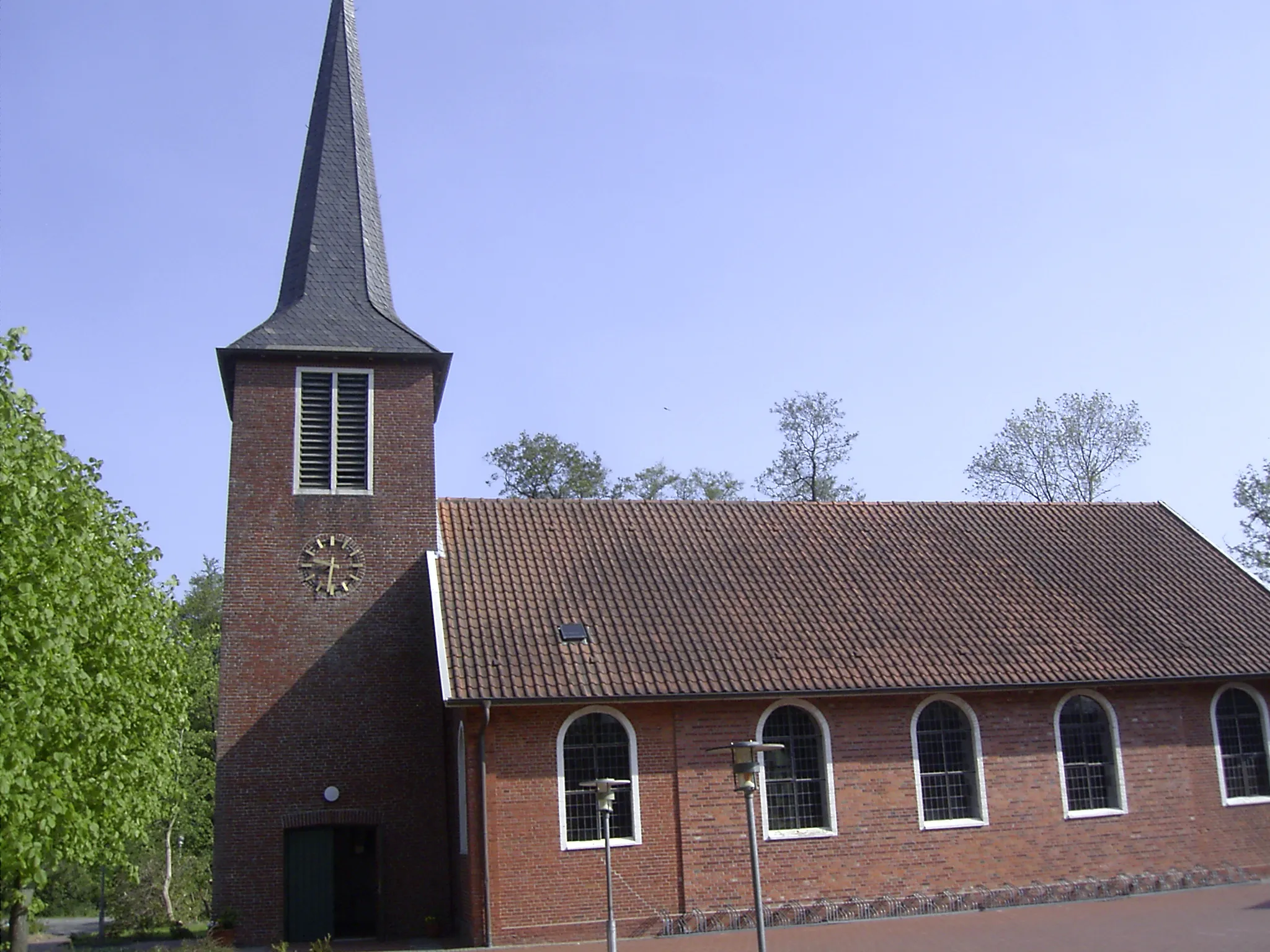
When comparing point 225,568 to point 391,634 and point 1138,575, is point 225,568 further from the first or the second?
point 1138,575

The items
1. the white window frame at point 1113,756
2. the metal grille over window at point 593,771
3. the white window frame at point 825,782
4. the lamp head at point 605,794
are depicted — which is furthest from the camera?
the white window frame at point 1113,756

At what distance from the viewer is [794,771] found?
21.0m

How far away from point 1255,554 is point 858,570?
28469mm

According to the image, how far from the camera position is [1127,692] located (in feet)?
74.7

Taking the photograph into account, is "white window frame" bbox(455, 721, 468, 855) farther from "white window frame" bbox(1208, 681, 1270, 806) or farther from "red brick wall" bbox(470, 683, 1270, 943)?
"white window frame" bbox(1208, 681, 1270, 806)

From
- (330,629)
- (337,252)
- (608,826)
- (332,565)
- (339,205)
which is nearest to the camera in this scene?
(608,826)

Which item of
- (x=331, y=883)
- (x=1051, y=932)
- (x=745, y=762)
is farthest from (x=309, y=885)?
(x=1051, y=932)

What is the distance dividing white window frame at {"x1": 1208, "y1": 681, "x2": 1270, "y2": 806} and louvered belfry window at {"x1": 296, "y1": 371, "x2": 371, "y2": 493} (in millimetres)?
16926

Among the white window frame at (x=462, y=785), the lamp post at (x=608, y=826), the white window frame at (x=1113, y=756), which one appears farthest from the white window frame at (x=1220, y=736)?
the white window frame at (x=462, y=785)

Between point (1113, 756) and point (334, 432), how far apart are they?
1593 cm

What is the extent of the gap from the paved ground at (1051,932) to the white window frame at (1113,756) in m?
1.53

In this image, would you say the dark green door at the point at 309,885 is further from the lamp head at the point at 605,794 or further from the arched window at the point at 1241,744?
the arched window at the point at 1241,744

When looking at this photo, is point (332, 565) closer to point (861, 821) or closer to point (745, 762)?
point (745, 762)

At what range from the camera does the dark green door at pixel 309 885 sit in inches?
815
